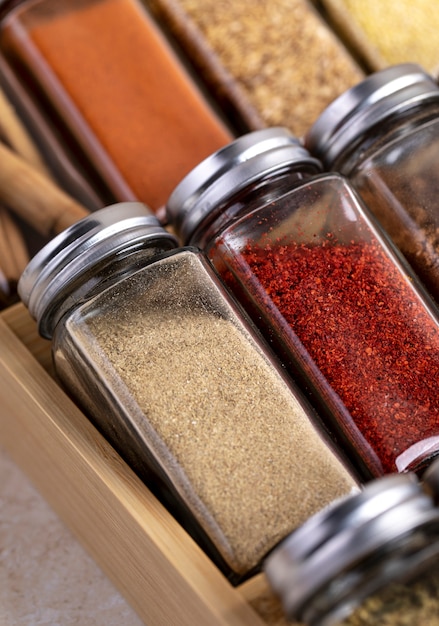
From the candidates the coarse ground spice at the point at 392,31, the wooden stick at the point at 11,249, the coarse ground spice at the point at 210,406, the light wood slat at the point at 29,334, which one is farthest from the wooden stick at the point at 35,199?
the coarse ground spice at the point at 392,31

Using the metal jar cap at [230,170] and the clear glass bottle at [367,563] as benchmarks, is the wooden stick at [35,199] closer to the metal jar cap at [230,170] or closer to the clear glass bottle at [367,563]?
the metal jar cap at [230,170]

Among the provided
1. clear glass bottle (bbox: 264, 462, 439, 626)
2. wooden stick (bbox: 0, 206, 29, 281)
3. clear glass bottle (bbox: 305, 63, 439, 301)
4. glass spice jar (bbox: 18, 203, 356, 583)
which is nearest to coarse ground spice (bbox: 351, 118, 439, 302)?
clear glass bottle (bbox: 305, 63, 439, 301)

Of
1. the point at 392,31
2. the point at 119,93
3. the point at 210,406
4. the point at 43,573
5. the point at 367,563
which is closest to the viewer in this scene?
the point at 367,563

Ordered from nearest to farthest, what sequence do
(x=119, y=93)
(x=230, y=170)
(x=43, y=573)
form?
1. (x=230, y=170)
2. (x=43, y=573)
3. (x=119, y=93)

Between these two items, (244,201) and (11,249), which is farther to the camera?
(11,249)

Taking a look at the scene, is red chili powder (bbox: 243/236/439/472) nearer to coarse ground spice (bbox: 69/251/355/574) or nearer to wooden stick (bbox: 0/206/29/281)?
coarse ground spice (bbox: 69/251/355/574)

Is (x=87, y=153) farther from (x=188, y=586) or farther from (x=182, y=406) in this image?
(x=188, y=586)

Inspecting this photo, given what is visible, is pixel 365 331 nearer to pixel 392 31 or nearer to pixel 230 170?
pixel 230 170

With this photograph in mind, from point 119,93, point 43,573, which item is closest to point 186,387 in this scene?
point 43,573
